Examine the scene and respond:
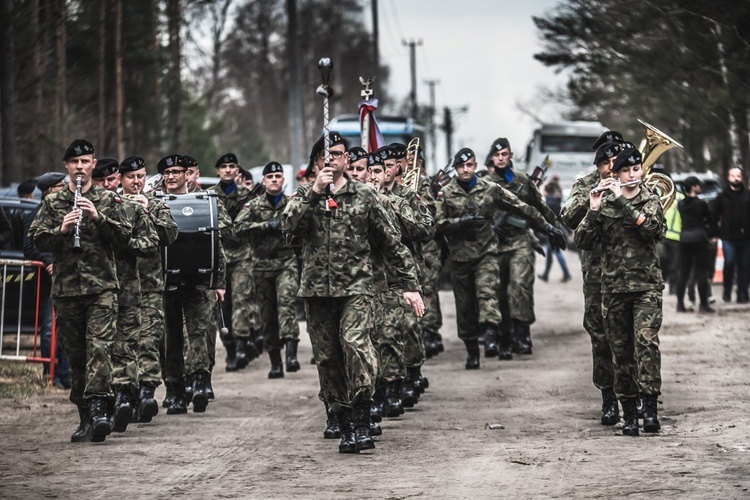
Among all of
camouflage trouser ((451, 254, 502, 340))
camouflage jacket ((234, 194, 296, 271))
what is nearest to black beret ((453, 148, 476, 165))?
camouflage trouser ((451, 254, 502, 340))

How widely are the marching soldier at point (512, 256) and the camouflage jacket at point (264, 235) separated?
2420 millimetres

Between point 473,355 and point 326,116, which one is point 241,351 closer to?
point 473,355

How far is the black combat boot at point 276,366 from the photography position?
15305 mm

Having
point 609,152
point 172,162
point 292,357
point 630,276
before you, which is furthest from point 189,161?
point 630,276

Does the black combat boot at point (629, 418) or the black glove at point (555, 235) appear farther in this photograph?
the black glove at point (555, 235)

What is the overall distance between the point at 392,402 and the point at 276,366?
140 inches

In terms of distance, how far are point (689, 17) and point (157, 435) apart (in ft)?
62.5

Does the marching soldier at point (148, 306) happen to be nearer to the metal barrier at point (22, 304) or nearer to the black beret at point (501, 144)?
the metal barrier at point (22, 304)

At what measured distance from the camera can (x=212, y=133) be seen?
5703cm

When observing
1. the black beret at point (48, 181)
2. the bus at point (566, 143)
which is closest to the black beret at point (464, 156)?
the black beret at point (48, 181)

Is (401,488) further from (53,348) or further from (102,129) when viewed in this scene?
(102,129)

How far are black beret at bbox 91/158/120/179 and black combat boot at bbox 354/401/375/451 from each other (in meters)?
2.77

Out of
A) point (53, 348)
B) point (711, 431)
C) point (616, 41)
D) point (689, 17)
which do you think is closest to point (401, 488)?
point (711, 431)

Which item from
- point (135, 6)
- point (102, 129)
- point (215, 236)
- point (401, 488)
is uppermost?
point (135, 6)
